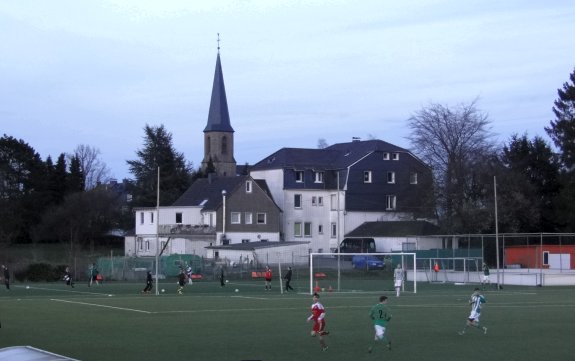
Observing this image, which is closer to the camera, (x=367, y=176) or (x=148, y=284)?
(x=148, y=284)

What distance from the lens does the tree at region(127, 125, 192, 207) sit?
117 m

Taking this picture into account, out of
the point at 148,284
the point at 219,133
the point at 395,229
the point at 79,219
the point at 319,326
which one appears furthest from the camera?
the point at 219,133

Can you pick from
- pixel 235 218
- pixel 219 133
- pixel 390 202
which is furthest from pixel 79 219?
pixel 390 202

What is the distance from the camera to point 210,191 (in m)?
97.9

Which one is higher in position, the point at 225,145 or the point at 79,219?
the point at 225,145

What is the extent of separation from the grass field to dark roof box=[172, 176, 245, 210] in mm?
42867

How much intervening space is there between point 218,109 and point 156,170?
1534 centimetres

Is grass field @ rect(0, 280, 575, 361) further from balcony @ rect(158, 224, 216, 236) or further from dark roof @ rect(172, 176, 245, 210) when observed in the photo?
dark roof @ rect(172, 176, 245, 210)

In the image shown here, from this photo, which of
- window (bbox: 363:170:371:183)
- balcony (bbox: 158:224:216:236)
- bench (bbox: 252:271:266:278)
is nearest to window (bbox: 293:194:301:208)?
window (bbox: 363:170:371:183)

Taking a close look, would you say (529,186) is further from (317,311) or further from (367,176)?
(317,311)

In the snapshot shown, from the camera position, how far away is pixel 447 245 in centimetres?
8206

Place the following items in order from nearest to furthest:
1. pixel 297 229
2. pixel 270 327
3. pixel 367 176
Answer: pixel 270 327, pixel 297 229, pixel 367 176

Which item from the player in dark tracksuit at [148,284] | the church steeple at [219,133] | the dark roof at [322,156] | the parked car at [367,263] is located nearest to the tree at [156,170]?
the church steeple at [219,133]

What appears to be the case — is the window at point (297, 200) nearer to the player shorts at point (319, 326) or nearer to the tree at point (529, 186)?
the tree at point (529, 186)
